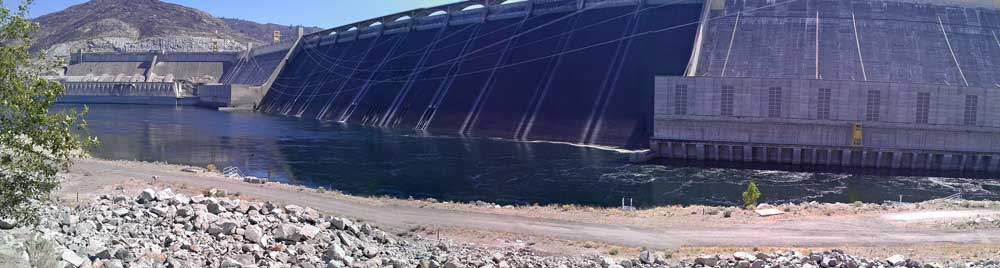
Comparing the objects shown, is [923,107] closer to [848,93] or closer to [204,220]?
[848,93]

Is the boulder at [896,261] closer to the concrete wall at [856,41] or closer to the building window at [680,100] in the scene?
the building window at [680,100]

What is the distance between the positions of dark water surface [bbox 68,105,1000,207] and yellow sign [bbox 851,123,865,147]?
348 centimetres

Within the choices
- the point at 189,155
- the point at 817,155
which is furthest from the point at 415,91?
the point at 817,155

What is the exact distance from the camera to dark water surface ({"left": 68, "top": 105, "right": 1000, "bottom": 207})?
110 ft

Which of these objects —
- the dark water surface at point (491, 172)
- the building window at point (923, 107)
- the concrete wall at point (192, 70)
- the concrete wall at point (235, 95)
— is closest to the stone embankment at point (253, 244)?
the dark water surface at point (491, 172)

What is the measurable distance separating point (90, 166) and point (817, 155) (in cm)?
3708

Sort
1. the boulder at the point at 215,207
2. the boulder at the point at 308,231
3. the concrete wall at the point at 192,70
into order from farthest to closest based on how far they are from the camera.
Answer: the concrete wall at the point at 192,70
the boulder at the point at 215,207
the boulder at the point at 308,231

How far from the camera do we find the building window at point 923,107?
41344mm

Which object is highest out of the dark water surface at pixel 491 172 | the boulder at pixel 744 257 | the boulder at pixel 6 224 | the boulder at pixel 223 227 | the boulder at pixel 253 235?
the boulder at pixel 6 224

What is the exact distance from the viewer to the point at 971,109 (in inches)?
1622

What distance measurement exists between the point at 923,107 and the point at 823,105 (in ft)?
16.5

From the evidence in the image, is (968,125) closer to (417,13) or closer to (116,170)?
(116,170)

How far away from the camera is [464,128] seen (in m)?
60.1

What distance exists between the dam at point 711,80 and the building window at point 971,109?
8 centimetres
